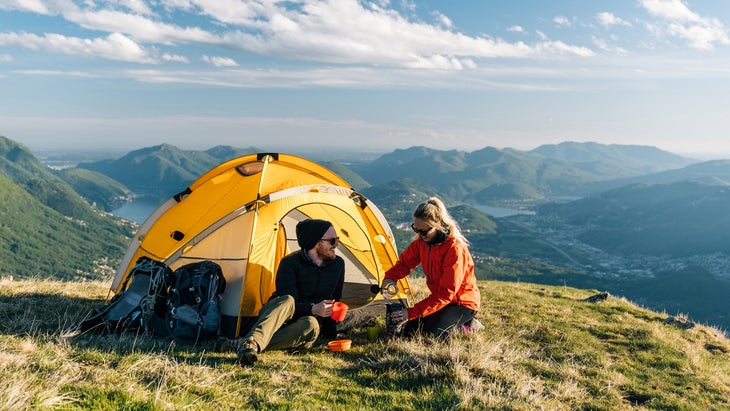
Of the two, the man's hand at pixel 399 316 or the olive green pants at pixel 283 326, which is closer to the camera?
the olive green pants at pixel 283 326

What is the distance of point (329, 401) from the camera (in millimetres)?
5684

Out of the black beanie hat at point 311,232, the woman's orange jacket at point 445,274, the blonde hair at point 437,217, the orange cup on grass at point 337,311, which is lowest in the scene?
the orange cup on grass at point 337,311

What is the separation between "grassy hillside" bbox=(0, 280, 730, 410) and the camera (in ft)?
17.3

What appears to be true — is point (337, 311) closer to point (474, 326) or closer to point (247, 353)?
point (247, 353)

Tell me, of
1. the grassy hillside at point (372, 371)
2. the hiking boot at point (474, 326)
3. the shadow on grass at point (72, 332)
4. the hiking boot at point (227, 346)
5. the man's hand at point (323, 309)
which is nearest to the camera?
the grassy hillside at point (372, 371)

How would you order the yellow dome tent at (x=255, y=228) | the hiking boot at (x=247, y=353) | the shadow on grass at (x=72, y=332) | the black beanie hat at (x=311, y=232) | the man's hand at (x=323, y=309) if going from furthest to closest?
the yellow dome tent at (x=255, y=228) → the black beanie hat at (x=311, y=232) → the man's hand at (x=323, y=309) → the shadow on grass at (x=72, y=332) → the hiking boot at (x=247, y=353)

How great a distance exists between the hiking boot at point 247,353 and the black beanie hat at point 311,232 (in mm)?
2149

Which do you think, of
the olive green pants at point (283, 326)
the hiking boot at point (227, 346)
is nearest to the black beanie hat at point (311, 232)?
the olive green pants at point (283, 326)

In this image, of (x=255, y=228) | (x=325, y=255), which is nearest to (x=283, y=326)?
(x=325, y=255)

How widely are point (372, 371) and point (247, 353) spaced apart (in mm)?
1905

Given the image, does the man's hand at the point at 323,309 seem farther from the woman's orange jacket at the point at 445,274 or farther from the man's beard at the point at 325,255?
the woman's orange jacket at the point at 445,274

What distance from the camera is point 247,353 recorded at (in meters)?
6.58

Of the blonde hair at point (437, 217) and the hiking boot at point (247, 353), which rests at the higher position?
the blonde hair at point (437, 217)

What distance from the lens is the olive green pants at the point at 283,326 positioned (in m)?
7.17
